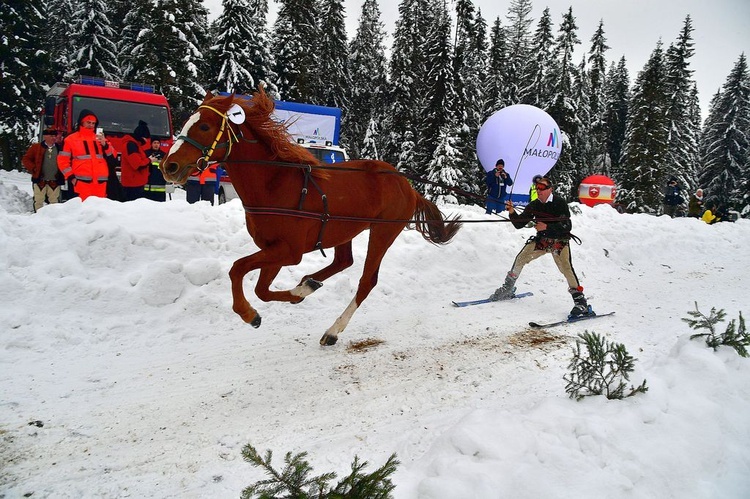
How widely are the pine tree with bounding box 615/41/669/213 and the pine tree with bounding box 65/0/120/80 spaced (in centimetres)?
3769

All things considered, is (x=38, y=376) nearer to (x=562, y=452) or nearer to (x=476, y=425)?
(x=476, y=425)

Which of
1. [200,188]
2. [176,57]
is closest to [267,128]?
[200,188]

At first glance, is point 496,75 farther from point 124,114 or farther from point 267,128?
point 267,128

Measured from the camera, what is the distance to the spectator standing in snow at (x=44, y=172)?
9.62m

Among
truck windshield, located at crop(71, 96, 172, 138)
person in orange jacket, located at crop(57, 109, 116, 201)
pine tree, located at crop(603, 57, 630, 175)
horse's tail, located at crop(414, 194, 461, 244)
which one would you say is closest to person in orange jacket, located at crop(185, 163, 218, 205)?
truck windshield, located at crop(71, 96, 172, 138)

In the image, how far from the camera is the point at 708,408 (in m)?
3.01

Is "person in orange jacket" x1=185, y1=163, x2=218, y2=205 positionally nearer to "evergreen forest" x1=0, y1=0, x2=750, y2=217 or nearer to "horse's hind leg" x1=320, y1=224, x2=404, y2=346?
"horse's hind leg" x1=320, y1=224, x2=404, y2=346

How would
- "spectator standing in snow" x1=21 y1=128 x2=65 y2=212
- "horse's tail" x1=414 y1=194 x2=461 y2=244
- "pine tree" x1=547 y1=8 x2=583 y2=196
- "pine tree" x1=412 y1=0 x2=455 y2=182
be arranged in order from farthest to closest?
"pine tree" x1=547 y1=8 x2=583 y2=196 < "pine tree" x1=412 y1=0 x2=455 y2=182 < "spectator standing in snow" x1=21 y1=128 x2=65 y2=212 < "horse's tail" x1=414 y1=194 x2=461 y2=244

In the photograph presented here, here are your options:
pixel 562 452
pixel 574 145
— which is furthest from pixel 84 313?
pixel 574 145

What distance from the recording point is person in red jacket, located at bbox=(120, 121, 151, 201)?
9430 mm

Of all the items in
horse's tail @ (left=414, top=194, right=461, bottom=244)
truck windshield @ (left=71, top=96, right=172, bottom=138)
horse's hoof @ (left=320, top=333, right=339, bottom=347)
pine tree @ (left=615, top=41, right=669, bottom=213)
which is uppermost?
pine tree @ (left=615, top=41, right=669, bottom=213)

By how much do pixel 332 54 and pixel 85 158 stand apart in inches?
1058

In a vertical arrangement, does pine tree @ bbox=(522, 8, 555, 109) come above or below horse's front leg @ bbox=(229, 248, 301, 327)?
above

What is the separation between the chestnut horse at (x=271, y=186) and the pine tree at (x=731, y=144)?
40.9 m
